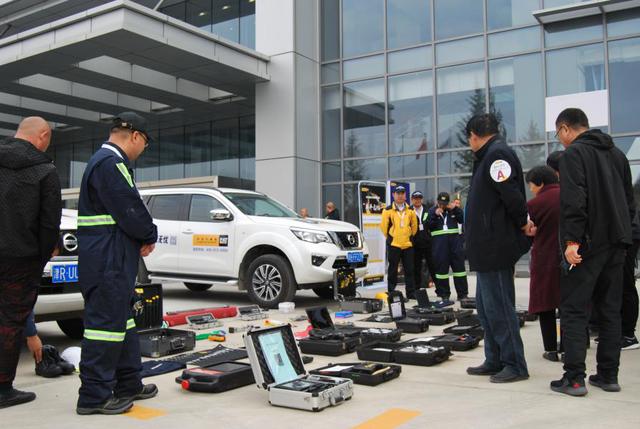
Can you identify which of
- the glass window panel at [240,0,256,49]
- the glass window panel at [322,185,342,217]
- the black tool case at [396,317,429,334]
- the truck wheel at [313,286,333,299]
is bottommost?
the black tool case at [396,317,429,334]

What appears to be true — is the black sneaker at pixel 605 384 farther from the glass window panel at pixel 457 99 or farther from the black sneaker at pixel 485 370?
the glass window panel at pixel 457 99

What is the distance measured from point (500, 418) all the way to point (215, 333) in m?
3.68

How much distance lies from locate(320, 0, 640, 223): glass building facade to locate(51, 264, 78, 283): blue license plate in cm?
1234

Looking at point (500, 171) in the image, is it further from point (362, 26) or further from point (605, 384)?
point (362, 26)

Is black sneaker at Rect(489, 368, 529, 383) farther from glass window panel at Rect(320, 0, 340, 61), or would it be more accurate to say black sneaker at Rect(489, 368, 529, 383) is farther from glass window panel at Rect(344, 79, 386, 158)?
glass window panel at Rect(320, 0, 340, 61)

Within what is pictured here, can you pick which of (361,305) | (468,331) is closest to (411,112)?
(361,305)

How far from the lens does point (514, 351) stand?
447 cm

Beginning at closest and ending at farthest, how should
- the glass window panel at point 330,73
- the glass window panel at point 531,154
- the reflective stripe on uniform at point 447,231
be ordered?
the reflective stripe on uniform at point 447,231 < the glass window panel at point 531,154 < the glass window panel at point 330,73

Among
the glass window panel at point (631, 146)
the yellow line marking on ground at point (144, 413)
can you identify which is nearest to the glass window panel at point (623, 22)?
the glass window panel at point (631, 146)

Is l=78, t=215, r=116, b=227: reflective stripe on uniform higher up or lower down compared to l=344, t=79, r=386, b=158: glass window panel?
lower down

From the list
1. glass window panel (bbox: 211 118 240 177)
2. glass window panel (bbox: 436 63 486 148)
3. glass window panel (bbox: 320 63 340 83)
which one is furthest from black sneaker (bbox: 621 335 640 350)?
glass window panel (bbox: 211 118 240 177)

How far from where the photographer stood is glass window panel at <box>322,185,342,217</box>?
714 inches

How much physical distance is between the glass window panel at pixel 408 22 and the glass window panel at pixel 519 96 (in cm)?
228

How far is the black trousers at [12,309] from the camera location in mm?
3988
